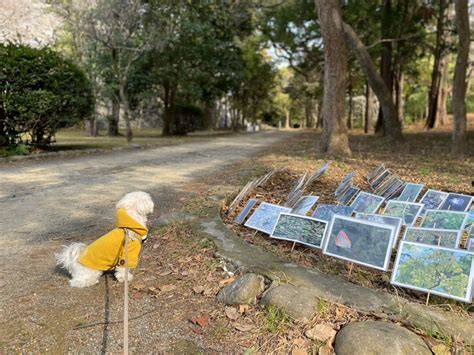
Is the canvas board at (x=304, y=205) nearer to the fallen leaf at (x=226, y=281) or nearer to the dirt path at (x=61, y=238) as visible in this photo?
the fallen leaf at (x=226, y=281)

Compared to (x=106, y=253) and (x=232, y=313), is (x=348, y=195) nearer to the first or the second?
(x=232, y=313)

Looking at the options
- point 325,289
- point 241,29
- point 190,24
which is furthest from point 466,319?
point 241,29

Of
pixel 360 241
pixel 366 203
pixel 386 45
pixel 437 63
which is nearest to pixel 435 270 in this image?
pixel 360 241

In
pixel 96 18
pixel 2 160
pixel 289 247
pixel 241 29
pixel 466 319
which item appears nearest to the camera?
pixel 466 319

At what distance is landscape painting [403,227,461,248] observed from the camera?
3.00 meters

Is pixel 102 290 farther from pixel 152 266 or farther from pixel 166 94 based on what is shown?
pixel 166 94

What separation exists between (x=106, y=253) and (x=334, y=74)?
8231 millimetres

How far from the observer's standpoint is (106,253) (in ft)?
9.68

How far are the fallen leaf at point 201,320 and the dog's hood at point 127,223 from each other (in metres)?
0.81

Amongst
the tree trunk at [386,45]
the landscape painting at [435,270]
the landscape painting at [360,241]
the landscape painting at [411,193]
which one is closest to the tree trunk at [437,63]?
the tree trunk at [386,45]

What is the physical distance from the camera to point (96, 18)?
13680 mm

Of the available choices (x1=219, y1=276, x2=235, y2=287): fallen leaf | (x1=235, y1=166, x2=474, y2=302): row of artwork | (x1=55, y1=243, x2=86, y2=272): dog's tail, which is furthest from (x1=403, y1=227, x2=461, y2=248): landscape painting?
(x1=55, y1=243, x2=86, y2=272): dog's tail

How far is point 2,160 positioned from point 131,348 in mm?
8772

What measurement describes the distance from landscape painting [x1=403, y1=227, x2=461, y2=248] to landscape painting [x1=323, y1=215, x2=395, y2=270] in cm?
37
